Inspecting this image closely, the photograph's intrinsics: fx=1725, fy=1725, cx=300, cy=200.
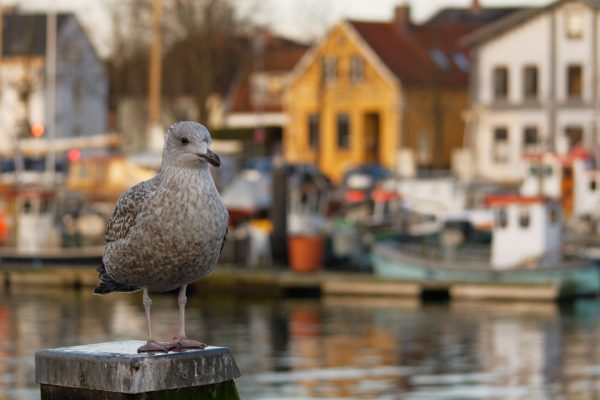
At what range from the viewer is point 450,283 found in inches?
1608

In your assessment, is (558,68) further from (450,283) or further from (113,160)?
(450,283)

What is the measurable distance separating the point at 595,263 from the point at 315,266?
710 centimetres

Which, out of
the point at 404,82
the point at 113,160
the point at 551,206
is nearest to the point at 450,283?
the point at 551,206

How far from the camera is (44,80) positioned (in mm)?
86312

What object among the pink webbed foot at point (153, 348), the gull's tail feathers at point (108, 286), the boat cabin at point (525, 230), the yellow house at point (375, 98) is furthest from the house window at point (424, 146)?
the pink webbed foot at point (153, 348)

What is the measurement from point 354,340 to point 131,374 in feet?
81.5

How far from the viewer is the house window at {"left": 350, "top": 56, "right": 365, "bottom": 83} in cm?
8619

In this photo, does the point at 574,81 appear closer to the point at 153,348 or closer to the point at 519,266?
the point at 519,266

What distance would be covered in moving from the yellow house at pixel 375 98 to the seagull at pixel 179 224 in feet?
243

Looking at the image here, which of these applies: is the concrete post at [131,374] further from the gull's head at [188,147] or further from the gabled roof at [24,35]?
the gabled roof at [24,35]

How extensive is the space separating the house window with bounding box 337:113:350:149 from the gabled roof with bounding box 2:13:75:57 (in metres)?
15.8

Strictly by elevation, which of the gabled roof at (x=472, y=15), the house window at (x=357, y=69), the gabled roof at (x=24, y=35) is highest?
the gabled roof at (x=472, y=15)

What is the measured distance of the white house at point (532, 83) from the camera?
75.0 m

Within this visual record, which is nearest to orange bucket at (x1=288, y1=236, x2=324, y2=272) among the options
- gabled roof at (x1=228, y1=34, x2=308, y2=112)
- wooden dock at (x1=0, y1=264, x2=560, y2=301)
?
wooden dock at (x1=0, y1=264, x2=560, y2=301)
